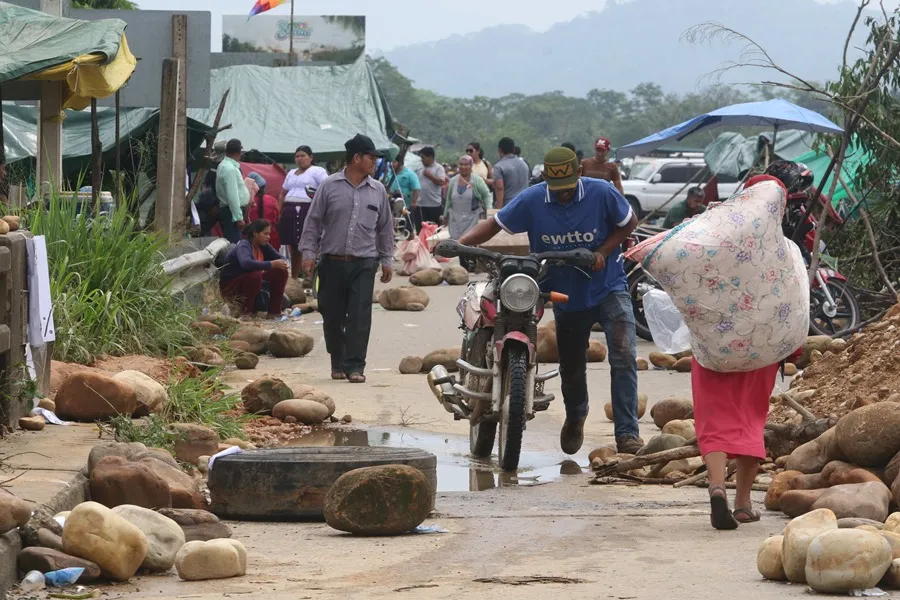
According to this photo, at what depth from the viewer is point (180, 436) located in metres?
7.82

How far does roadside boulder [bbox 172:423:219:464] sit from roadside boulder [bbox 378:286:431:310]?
34.0 ft

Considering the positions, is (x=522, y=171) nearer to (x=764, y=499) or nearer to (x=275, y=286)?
(x=275, y=286)

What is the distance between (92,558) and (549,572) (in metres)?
1.61

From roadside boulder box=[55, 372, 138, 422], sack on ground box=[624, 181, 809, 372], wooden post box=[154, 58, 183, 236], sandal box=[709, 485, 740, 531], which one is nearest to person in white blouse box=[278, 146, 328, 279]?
wooden post box=[154, 58, 183, 236]

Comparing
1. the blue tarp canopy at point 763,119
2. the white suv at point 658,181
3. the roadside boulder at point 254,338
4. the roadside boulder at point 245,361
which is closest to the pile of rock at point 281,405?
the roadside boulder at point 245,361

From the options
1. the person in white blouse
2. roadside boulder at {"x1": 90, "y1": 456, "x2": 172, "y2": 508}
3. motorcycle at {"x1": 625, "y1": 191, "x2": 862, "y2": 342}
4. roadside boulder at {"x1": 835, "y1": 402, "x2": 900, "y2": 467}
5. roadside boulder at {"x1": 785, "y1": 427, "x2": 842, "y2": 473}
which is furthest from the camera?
the person in white blouse

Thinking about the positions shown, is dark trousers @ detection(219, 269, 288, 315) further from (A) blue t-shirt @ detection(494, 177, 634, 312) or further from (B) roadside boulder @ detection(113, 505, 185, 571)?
(B) roadside boulder @ detection(113, 505, 185, 571)

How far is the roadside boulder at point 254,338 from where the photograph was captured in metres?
13.8

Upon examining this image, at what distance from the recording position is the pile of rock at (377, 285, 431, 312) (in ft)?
59.9

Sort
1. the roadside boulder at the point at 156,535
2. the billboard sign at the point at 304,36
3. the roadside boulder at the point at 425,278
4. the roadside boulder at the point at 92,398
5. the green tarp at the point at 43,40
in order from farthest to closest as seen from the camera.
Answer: the billboard sign at the point at 304,36 < the roadside boulder at the point at 425,278 < the green tarp at the point at 43,40 < the roadside boulder at the point at 92,398 < the roadside boulder at the point at 156,535

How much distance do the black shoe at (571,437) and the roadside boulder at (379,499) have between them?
9.47 feet

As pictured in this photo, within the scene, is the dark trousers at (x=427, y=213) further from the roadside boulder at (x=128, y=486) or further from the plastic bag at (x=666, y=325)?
the roadside boulder at (x=128, y=486)

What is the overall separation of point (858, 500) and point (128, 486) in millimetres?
3082

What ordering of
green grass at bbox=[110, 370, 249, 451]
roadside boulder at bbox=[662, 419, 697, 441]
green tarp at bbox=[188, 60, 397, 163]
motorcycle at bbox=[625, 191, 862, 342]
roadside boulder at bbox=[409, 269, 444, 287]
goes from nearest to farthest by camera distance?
green grass at bbox=[110, 370, 249, 451] < roadside boulder at bbox=[662, 419, 697, 441] < motorcycle at bbox=[625, 191, 862, 342] < roadside boulder at bbox=[409, 269, 444, 287] < green tarp at bbox=[188, 60, 397, 163]
